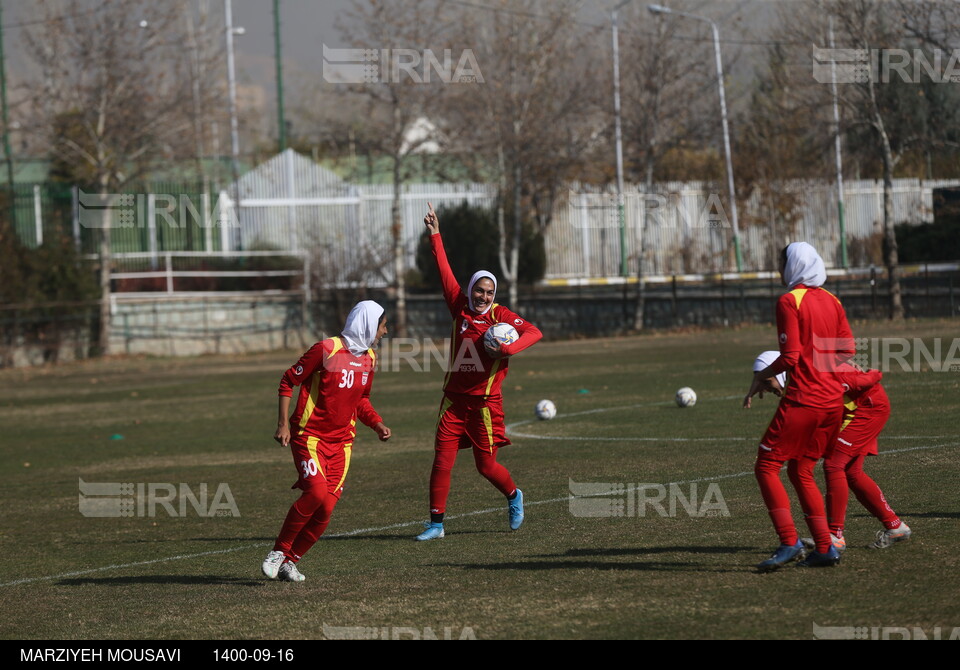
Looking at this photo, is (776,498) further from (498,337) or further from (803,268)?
(498,337)

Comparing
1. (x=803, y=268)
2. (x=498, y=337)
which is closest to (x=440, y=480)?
(x=498, y=337)

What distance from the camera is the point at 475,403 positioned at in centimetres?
1013

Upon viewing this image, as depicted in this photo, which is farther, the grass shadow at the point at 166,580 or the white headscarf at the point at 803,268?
the grass shadow at the point at 166,580

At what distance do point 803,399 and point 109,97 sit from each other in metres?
36.1

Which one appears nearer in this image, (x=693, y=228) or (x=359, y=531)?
(x=359, y=531)

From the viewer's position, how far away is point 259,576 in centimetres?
877

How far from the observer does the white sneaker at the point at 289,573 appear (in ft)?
27.6

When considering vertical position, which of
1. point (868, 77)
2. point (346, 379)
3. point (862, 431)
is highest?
point (868, 77)

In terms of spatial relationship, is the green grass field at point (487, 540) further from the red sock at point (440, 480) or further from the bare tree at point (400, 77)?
the bare tree at point (400, 77)

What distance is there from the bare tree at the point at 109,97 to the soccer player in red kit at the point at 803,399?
3460cm

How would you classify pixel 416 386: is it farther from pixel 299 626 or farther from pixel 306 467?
pixel 299 626

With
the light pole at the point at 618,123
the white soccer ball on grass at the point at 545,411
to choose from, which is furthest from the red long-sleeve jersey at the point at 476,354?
the light pole at the point at 618,123
